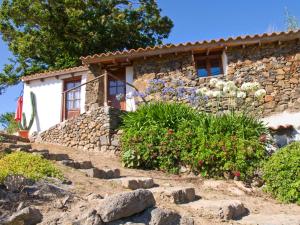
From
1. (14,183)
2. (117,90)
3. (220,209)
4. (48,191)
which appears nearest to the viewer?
(14,183)

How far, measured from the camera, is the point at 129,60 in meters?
13.9

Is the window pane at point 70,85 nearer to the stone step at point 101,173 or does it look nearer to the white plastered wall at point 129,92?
the white plastered wall at point 129,92

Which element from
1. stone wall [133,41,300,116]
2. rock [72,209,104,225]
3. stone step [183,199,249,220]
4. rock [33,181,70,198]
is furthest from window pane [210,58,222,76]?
rock [72,209,104,225]

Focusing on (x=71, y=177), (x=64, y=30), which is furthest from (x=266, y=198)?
(x=64, y=30)

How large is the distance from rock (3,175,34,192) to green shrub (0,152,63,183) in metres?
0.20

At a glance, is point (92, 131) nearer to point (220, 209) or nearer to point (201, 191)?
point (201, 191)

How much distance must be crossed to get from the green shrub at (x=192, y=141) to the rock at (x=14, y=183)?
4.80 metres

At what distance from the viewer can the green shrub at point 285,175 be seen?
7281 millimetres

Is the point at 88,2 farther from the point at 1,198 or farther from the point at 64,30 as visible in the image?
the point at 1,198

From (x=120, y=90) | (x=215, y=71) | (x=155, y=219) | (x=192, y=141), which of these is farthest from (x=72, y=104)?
(x=155, y=219)

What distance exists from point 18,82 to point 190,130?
1420 centimetres

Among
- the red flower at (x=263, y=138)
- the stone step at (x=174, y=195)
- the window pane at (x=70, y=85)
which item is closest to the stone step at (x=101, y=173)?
the stone step at (x=174, y=195)

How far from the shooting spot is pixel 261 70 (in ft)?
41.2

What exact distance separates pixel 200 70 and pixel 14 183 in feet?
31.0
